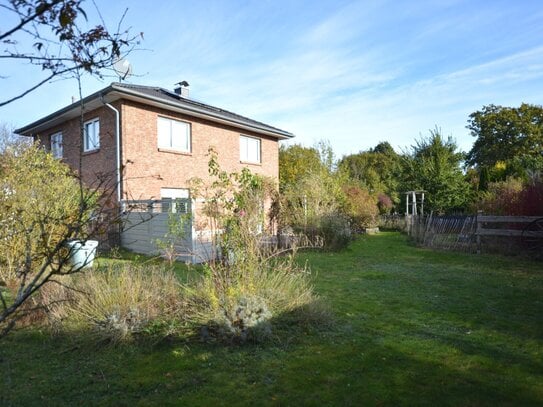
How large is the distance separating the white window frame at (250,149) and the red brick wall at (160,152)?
460mm

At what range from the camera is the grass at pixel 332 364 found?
315 centimetres

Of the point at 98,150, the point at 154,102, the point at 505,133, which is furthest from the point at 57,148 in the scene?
the point at 505,133

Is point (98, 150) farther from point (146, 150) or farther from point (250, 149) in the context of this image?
point (250, 149)

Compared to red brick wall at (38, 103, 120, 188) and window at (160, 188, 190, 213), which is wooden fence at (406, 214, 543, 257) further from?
red brick wall at (38, 103, 120, 188)

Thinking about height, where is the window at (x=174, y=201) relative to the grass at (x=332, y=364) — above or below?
above

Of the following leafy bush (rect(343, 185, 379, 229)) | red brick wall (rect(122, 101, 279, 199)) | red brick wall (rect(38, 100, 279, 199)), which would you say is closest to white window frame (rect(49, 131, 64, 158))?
red brick wall (rect(38, 100, 279, 199))

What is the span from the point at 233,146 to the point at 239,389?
51.0ft

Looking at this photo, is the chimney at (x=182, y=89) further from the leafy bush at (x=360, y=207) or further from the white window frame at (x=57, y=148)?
the leafy bush at (x=360, y=207)

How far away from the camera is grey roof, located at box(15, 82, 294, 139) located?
13.1m

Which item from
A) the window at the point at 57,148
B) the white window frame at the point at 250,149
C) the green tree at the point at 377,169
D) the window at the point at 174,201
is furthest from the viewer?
the green tree at the point at 377,169

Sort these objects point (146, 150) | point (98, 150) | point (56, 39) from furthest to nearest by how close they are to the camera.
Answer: point (146, 150)
point (98, 150)
point (56, 39)

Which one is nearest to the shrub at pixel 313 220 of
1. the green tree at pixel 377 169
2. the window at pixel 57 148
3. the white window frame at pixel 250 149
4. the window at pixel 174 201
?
the window at pixel 174 201

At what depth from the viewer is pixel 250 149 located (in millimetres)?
19469

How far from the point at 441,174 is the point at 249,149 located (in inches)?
393
